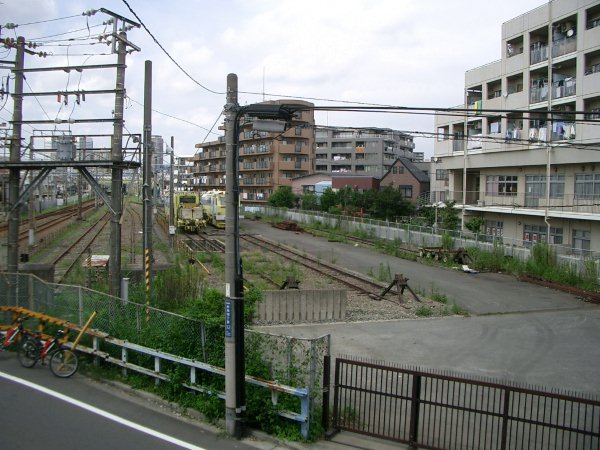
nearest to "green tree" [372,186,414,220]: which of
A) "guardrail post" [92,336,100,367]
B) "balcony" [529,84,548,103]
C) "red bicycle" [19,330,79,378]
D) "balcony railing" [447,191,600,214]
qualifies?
"balcony railing" [447,191,600,214]

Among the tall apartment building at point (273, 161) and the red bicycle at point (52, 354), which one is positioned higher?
the tall apartment building at point (273, 161)

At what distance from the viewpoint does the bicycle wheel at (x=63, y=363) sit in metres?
9.48

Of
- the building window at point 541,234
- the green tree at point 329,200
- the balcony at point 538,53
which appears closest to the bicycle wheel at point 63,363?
the building window at point 541,234

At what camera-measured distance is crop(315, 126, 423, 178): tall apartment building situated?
3435 inches

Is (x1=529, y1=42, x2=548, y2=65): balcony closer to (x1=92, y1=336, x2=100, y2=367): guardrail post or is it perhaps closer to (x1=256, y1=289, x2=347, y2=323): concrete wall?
(x1=256, y1=289, x2=347, y2=323): concrete wall

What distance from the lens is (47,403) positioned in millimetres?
8164

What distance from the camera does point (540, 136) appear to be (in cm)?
3070

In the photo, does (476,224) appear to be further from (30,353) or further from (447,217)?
(30,353)

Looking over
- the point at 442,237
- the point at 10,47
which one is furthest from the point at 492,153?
the point at 10,47

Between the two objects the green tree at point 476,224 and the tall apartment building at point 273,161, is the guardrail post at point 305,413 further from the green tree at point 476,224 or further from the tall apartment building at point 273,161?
the tall apartment building at point 273,161

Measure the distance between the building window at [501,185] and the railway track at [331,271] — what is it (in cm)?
1456

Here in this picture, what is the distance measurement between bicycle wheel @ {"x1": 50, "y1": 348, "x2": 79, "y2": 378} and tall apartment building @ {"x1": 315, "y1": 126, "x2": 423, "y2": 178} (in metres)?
77.8

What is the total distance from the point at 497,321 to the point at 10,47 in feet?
50.2

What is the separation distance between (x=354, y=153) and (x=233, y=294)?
3264 inches
